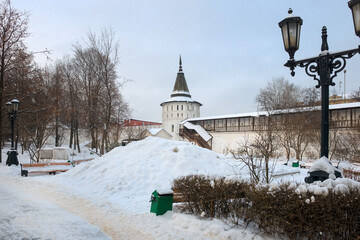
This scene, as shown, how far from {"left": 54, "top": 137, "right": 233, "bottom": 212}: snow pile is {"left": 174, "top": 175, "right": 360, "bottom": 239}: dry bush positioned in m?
2.37

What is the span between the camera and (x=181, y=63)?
69062mm

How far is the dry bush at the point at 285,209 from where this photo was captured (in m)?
3.10

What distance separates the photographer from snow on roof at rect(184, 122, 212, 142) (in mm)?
41688

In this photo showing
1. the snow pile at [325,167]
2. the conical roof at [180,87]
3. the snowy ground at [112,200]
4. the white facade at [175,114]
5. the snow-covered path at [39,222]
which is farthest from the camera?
the conical roof at [180,87]

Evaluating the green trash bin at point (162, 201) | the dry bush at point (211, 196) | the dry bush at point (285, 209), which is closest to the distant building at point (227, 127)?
the green trash bin at point (162, 201)

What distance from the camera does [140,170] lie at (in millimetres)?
9422

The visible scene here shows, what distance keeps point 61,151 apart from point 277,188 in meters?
21.2

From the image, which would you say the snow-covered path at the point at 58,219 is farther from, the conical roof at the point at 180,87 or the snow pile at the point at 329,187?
the conical roof at the point at 180,87

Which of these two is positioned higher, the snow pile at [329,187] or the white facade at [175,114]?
the white facade at [175,114]

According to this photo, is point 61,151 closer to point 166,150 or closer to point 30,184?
point 30,184

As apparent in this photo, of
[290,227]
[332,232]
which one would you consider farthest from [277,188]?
[332,232]

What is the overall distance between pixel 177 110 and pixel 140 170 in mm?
50307

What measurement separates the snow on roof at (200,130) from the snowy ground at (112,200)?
29306 millimetres

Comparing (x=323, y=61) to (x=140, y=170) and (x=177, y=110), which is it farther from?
(x=177, y=110)
